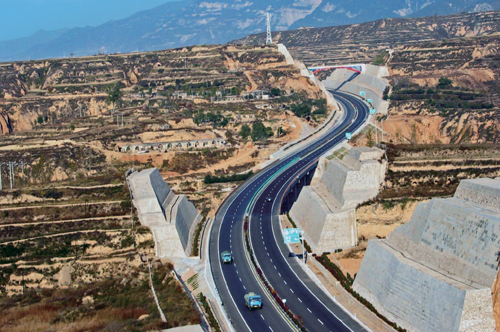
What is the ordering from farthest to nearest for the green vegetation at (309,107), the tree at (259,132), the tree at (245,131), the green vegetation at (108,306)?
the green vegetation at (309,107), the tree at (245,131), the tree at (259,132), the green vegetation at (108,306)

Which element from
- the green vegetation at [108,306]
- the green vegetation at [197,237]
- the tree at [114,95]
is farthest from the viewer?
the tree at [114,95]

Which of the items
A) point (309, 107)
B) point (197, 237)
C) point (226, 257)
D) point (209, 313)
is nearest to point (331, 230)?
point (226, 257)

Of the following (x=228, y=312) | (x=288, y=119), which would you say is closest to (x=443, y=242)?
(x=228, y=312)

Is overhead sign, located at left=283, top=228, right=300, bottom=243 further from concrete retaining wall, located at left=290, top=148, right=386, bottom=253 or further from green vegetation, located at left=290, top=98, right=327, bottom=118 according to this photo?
green vegetation, located at left=290, top=98, right=327, bottom=118

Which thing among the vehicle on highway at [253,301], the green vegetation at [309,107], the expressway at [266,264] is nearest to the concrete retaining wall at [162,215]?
the expressway at [266,264]

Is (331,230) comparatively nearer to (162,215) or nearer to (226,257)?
(226,257)

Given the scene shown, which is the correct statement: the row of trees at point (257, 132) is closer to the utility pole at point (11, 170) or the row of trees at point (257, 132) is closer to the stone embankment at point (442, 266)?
the utility pole at point (11, 170)

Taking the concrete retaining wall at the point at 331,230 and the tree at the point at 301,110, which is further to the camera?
the tree at the point at 301,110
